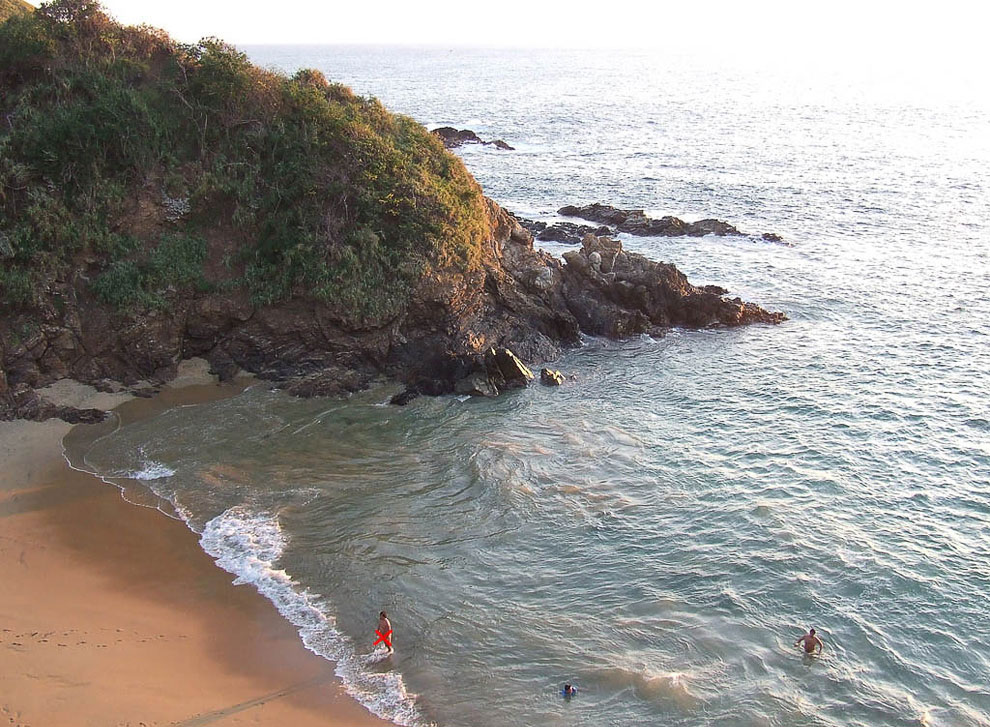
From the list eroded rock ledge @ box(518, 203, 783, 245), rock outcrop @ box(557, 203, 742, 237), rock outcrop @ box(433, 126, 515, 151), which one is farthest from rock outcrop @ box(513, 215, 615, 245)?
rock outcrop @ box(433, 126, 515, 151)

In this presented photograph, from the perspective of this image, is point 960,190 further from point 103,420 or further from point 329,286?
point 103,420

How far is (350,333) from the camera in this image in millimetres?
31219

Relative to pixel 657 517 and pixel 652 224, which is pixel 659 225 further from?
pixel 657 517

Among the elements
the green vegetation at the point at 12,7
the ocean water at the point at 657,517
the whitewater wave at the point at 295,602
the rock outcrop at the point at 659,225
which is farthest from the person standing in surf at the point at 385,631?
the rock outcrop at the point at 659,225

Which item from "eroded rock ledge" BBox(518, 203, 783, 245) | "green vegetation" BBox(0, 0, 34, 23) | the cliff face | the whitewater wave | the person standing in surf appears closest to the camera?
the whitewater wave

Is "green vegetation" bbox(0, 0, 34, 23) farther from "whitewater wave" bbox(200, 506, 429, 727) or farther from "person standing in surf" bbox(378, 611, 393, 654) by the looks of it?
"person standing in surf" bbox(378, 611, 393, 654)

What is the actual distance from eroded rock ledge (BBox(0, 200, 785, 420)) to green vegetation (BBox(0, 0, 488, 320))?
2.54 feet

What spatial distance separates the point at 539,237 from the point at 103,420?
30373 millimetres

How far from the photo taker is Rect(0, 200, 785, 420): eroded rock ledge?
28.7 meters

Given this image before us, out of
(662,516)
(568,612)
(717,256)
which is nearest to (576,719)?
(568,612)

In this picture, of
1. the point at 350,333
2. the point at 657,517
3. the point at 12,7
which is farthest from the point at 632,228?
the point at 12,7

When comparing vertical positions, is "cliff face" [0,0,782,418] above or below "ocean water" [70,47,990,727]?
above

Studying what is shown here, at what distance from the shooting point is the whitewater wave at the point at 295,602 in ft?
55.9

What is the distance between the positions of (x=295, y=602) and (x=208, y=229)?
55.7ft
